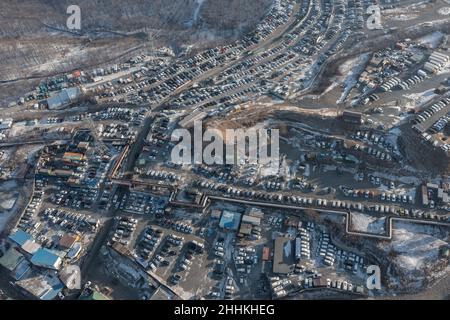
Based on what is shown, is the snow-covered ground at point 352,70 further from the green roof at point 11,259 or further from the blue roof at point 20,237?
the green roof at point 11,259

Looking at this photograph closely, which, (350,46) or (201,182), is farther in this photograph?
(350,46)

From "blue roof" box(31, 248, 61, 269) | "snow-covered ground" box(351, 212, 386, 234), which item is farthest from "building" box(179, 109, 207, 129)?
"snow-covered ground" box(351, 212, 386, 234)

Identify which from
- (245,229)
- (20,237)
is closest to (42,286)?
(20,237)

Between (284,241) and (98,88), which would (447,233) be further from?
(98,88)

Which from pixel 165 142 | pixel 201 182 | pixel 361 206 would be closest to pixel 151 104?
pixel 165 142

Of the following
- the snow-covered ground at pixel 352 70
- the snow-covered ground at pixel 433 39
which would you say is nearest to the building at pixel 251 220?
the snow-covered ground at pixel 352 70

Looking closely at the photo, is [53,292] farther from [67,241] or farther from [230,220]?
[230,220]
